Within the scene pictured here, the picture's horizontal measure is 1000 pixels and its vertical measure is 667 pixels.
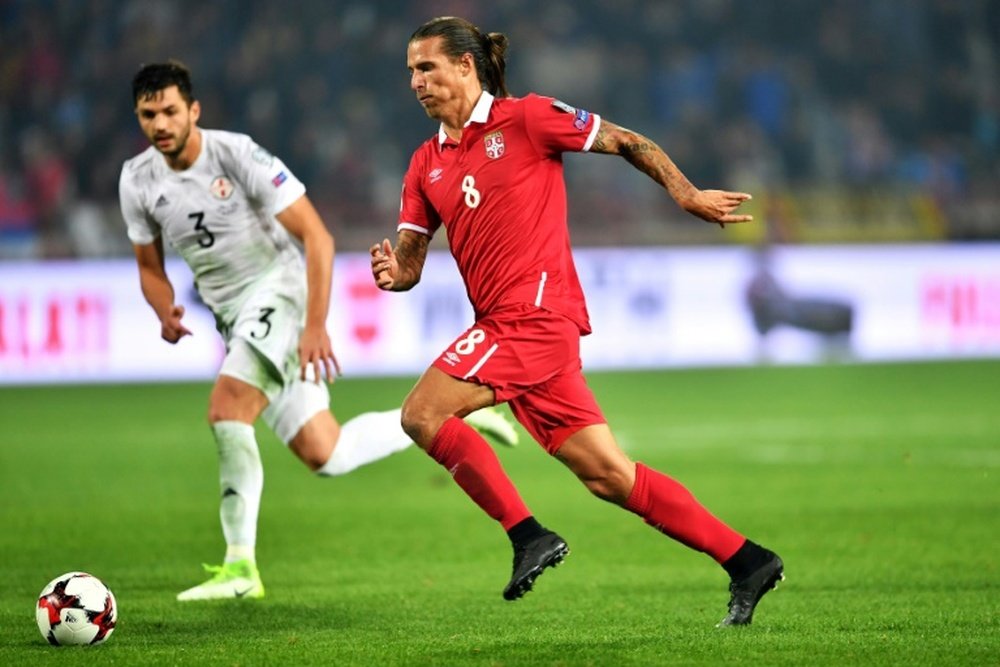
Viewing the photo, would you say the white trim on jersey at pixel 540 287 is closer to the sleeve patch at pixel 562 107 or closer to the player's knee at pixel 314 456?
the sleeve patch at pixel 562 107

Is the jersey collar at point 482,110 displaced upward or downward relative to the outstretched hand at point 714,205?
upward

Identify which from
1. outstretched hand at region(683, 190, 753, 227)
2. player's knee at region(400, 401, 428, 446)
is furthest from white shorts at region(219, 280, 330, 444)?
outstretched hand at region(683, 190, 753, 227)

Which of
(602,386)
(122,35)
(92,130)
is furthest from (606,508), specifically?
(122,35)

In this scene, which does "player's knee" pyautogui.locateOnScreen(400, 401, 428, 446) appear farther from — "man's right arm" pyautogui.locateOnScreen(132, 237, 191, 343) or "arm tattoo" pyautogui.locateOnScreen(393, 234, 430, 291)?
"man's right arm" pyautogui.locateOnScreen(132, 237, 191, 343)

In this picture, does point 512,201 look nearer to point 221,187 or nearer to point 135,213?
point 221,187

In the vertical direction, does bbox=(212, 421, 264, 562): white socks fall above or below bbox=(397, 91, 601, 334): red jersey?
below

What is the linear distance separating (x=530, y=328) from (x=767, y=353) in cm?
1432

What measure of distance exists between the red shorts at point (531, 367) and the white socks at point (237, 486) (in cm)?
176

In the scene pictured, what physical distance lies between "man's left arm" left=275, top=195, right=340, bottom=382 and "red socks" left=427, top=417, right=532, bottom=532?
4.12 ft

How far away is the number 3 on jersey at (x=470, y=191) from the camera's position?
573 centimetres

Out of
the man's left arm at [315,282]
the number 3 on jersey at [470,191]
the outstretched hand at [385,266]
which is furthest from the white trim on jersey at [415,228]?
the man's left arm at [315,282]

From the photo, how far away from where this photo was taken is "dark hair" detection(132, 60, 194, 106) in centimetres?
703

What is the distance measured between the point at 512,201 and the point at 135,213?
93.8 inches

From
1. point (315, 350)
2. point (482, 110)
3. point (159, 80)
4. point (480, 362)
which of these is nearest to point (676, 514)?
point (480, 362)
